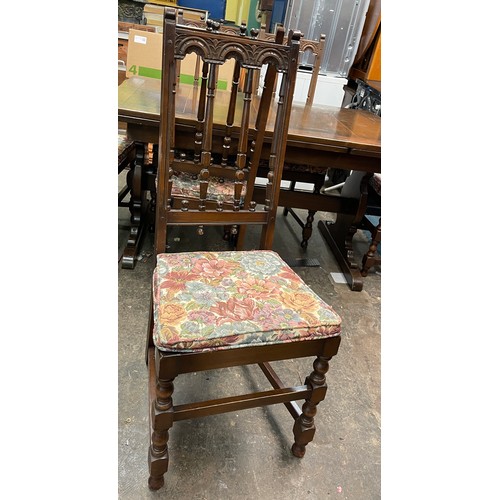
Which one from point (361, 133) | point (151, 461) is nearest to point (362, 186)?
point (361, 133)

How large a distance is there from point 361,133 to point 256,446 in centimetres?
158

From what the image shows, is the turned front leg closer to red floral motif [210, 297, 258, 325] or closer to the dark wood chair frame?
red floral motif [210, 297, 258, 325]

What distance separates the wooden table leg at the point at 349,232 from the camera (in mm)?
2316

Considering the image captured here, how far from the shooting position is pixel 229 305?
3.40 ft

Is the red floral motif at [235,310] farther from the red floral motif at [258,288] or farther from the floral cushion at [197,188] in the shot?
the floral cushion at [197,188]

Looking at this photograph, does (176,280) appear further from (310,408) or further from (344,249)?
(344,249)

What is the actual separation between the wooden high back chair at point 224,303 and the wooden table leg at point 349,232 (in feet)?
3.76

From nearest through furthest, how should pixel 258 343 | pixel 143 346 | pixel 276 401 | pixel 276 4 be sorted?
pixel 258 343 → pixel 276 401 → pixel 143 346 → pixel 276 4

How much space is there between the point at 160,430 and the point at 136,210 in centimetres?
152

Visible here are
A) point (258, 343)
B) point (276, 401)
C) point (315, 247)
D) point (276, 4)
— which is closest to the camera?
point (258, 343)

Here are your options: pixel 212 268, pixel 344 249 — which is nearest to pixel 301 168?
pixel 344 249

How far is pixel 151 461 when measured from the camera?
1.07 metres

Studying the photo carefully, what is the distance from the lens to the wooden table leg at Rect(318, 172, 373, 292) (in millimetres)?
2316

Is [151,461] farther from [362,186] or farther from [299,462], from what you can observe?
[362,186]
